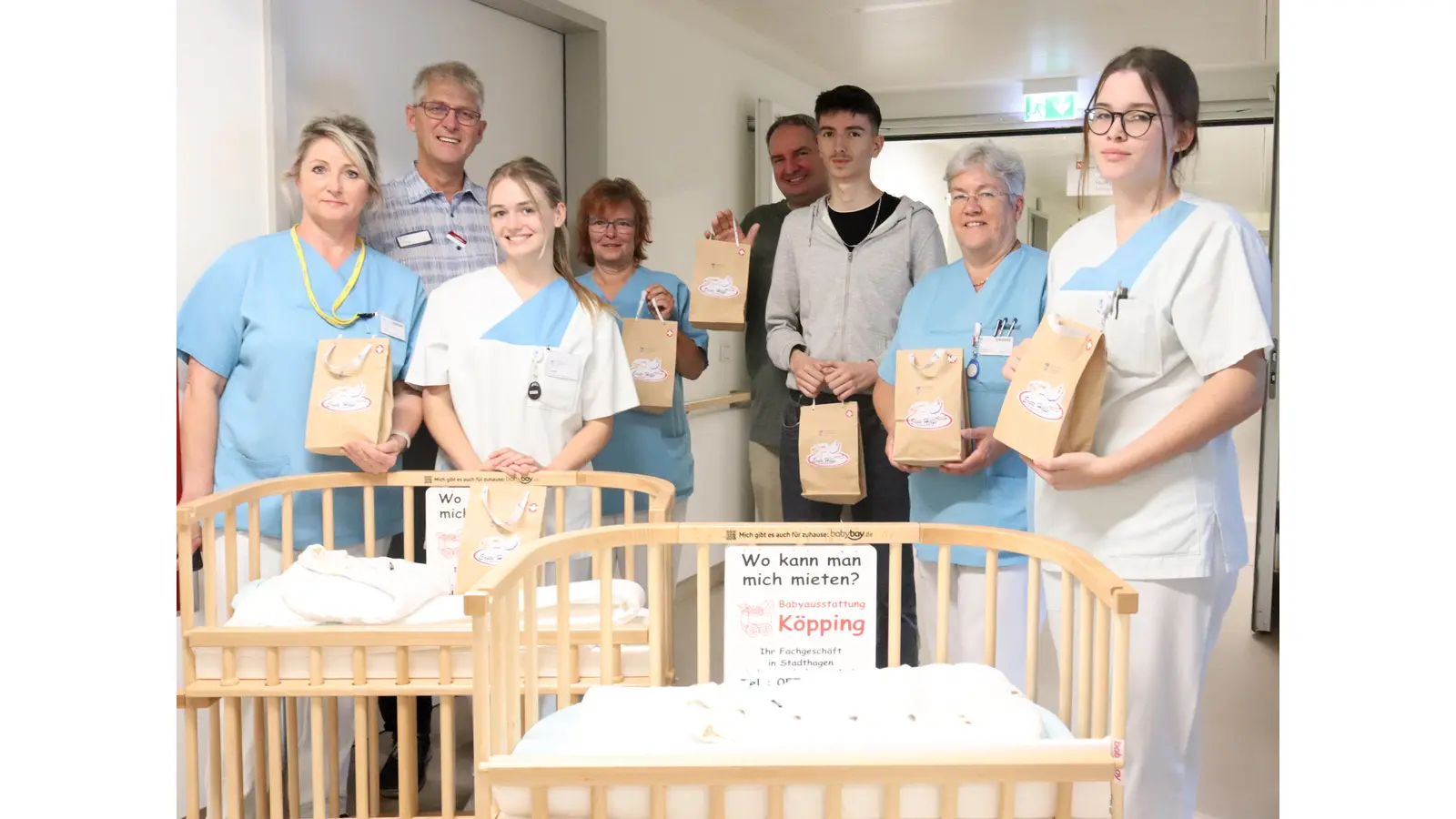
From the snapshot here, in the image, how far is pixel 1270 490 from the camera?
191 centimetres

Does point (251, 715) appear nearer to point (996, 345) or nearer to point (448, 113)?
point (448, 113)

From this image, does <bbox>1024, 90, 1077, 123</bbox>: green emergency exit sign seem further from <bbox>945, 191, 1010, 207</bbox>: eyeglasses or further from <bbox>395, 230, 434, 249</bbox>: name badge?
<bbox>395, 230, 434, 249</bbox>: name badge

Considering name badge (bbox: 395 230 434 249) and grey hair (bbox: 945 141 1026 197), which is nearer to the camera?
grey hair (bbox: 945 141 1026 197)

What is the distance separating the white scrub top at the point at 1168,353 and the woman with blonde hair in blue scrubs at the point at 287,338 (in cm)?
131

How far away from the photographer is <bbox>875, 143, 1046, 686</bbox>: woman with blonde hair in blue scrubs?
2068mm

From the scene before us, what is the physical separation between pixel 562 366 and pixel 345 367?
1.35 ft

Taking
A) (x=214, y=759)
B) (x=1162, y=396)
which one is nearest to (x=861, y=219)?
(x=1162, y=396)

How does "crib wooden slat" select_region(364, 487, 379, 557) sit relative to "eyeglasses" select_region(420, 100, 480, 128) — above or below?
below

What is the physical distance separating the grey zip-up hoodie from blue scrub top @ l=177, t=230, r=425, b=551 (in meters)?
Result: 0.81

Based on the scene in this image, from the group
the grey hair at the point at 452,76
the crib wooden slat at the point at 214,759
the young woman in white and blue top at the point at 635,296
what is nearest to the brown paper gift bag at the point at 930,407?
the young woman in white and blue top at the point at 635,296

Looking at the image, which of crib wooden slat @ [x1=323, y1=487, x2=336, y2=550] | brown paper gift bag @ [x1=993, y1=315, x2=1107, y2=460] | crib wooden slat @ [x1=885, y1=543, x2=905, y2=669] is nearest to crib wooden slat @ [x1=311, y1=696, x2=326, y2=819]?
crib wooden slat @ [x1=323, y1=487, x2=336, y2=550]

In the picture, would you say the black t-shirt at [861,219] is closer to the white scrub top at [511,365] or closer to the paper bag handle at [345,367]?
the white scrub top at [511,365]

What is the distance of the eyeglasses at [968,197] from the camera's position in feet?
6.84
